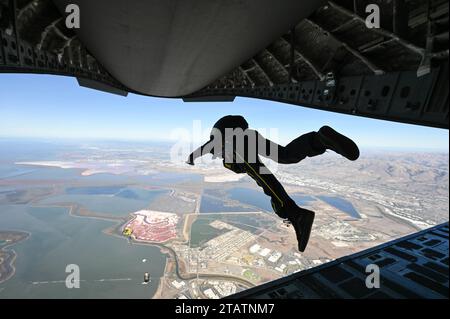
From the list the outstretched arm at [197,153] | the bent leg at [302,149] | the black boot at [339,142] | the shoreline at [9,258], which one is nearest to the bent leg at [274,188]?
the bent leg at [302,149]

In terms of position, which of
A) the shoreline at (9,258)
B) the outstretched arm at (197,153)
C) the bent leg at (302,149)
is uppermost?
the bent leg at (302,149)

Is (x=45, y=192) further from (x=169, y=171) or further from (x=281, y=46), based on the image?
(x=281, y=46)

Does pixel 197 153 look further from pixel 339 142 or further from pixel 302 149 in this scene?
pixel 339 142

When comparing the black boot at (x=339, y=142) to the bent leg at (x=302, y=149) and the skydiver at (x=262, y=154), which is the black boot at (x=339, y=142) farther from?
the skydiver at (x=262, y=154)

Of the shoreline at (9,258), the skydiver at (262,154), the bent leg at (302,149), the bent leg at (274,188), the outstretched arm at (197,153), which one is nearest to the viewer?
the bent leg at (302,149)

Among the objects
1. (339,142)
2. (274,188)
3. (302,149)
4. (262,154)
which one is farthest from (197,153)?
(339,142)

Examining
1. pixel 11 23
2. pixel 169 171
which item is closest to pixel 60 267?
pixel 11 23
